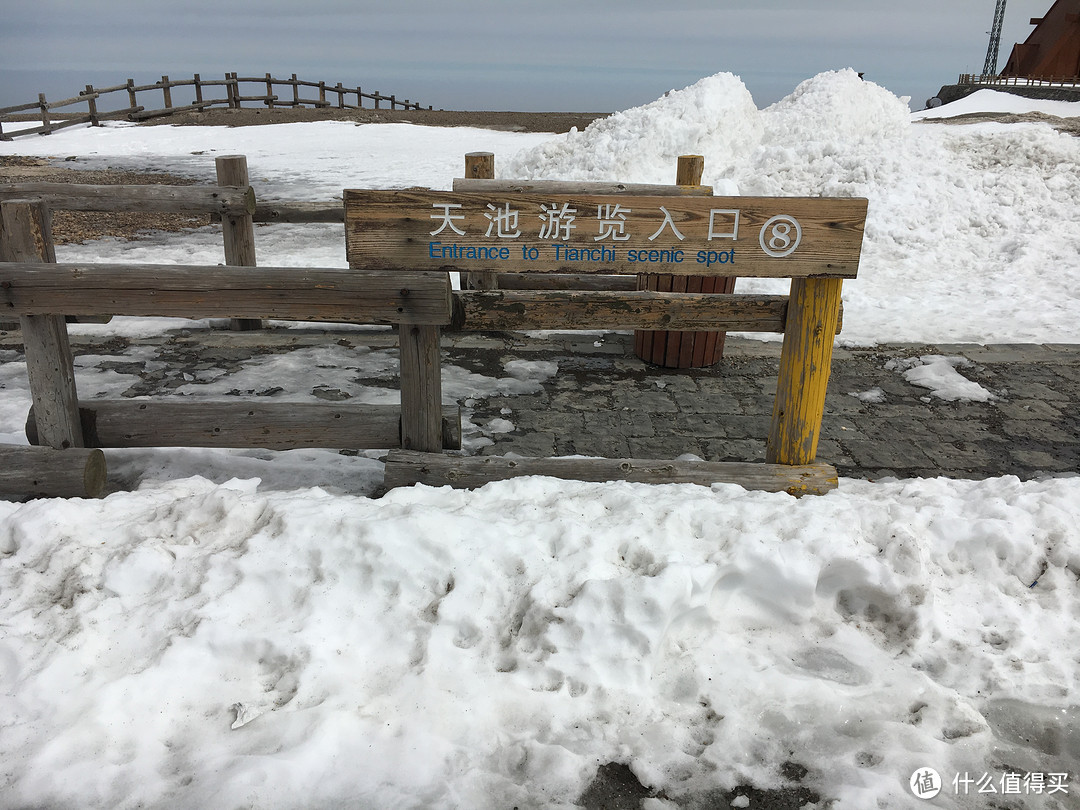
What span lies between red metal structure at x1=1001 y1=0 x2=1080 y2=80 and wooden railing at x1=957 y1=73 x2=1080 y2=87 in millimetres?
177

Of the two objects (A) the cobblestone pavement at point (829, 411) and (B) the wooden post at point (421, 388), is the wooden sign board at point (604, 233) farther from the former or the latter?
(A) the cobblestone pavement at point (829, 411)

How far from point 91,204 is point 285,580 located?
207 inches

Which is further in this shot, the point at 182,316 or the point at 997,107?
the point at 997,107

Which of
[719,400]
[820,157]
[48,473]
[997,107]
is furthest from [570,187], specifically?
[997,107]

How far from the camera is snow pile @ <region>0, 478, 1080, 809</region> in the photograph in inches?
98.2

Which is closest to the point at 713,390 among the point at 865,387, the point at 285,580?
the point at 865,387

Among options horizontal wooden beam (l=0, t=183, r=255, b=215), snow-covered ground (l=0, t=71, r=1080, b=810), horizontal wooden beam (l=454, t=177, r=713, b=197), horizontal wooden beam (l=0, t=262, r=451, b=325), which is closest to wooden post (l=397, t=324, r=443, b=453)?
horizontal wooden beam (l=0, t=262, r=451, b=325)

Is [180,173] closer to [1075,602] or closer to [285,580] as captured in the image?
[285,580]

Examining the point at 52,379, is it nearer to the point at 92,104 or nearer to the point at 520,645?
the point at 520,645

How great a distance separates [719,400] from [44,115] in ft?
91.3

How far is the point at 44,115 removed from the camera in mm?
24922

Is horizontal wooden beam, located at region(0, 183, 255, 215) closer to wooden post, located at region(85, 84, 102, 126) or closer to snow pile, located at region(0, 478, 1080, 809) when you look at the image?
snow pile, located at region(0, 478, 1080, 809)

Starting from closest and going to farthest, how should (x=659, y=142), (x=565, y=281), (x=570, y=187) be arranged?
(x=570, y=187) → (x=565, y=281) → (x=659, y=142)

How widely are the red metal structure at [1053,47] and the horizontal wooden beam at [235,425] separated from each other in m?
36.2
